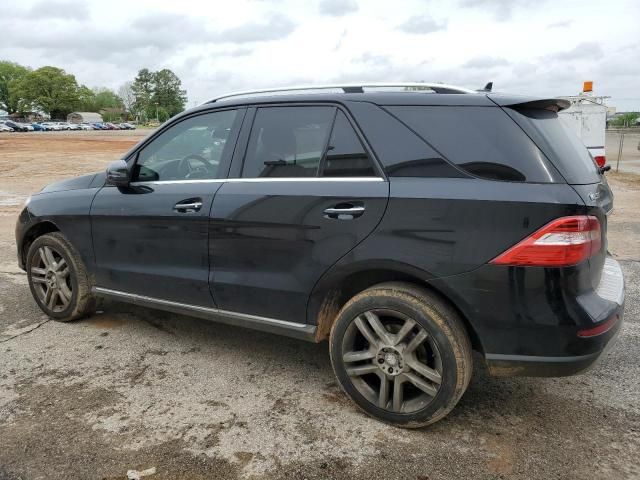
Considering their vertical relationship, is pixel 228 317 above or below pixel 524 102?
below

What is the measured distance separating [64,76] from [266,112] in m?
135

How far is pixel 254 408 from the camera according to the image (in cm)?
319

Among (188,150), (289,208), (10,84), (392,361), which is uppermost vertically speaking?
(10,84)

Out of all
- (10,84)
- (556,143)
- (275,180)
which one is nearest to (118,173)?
(275,180)

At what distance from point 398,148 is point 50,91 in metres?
134

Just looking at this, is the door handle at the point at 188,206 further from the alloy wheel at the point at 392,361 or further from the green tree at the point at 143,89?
the green tree at the point at 143,89

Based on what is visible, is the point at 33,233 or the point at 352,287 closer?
the point at 352,287

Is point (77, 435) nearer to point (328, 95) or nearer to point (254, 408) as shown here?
point (254, 408)

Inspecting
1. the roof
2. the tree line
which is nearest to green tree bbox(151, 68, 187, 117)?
the tree line

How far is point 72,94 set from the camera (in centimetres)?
12181

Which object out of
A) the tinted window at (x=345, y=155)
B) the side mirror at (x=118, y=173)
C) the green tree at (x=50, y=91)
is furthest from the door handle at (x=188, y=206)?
the green tree at (x=50, y=91)

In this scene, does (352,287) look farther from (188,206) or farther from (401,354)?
(188,206)

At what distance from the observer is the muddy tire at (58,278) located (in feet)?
14.2

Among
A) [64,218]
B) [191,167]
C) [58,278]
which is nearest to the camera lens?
[191,167]
